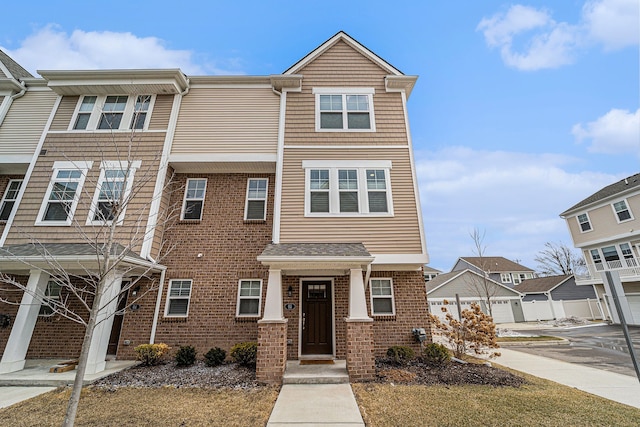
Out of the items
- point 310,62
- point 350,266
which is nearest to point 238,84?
point 310,62

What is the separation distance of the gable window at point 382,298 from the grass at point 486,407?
2.85 m

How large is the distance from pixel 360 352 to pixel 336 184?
5.34m

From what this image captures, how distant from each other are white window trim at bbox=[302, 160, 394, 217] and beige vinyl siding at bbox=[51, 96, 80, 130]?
31.2 ft

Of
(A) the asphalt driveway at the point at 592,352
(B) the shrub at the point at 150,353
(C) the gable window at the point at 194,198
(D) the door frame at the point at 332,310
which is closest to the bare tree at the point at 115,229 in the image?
(C) the gable window at the point at 194,198

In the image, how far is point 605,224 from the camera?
21750 mm

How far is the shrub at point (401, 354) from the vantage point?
26.1 feet

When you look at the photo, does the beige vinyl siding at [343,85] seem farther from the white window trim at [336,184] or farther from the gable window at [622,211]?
the gable window at [622,211]

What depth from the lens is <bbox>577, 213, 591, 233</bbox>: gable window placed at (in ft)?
75.6

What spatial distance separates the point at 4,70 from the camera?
11555 mm

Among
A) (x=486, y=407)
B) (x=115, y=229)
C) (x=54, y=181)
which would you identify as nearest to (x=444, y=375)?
(x=486, y=407)

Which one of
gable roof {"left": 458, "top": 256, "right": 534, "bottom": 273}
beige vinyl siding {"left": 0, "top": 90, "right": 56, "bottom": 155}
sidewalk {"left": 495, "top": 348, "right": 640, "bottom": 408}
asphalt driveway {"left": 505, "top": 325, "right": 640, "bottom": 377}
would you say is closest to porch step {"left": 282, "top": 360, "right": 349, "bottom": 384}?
sidewalk {"left": 495, "top": 348, "right": 640, "bottom": 408}

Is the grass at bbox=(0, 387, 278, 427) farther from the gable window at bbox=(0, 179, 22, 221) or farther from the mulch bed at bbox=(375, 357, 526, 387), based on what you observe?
the gable window at bbox=(0, 179, 22, 221)

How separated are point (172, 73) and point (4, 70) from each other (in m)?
7.73

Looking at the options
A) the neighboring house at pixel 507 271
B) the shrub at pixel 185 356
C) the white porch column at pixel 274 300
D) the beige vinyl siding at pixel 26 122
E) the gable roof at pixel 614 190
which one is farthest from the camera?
the neighboring house at pixel 507 271
